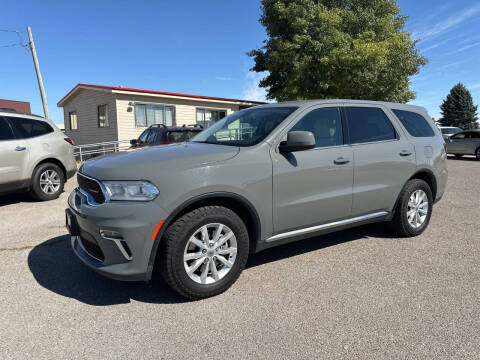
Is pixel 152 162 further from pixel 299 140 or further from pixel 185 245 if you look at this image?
pixel 299 140

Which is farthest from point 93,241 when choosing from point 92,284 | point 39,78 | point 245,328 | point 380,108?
point 39,78

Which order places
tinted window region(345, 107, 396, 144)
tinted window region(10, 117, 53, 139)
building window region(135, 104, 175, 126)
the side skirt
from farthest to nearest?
building window region(135, 104, 175, 126)
tinted window region(10, 117, 53, 139)
tinted window region(345, 107, 396, 144)
the side skirt

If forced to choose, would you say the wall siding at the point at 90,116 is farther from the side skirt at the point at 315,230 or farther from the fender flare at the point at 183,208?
the fender flare at the point at 183,208

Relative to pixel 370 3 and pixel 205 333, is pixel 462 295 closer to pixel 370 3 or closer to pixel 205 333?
pixel 205 333

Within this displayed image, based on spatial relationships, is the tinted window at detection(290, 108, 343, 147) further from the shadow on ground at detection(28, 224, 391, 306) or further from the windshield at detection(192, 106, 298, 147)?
the shadow on ground at detection(28, 224, 391, 306)

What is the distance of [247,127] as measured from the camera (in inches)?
146

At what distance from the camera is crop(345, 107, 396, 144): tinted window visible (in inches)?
150

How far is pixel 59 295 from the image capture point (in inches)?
118

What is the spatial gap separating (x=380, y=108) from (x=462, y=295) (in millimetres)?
2267

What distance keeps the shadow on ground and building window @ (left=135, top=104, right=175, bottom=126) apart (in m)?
13.2

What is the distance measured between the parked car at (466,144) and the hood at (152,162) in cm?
1661

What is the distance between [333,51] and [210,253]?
18746 millimetres

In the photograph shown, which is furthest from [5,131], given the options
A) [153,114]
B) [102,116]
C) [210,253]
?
[102,116]

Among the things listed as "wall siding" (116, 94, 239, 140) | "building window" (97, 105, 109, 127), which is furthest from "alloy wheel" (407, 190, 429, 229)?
"building window" (97, 105, 109, 127)
